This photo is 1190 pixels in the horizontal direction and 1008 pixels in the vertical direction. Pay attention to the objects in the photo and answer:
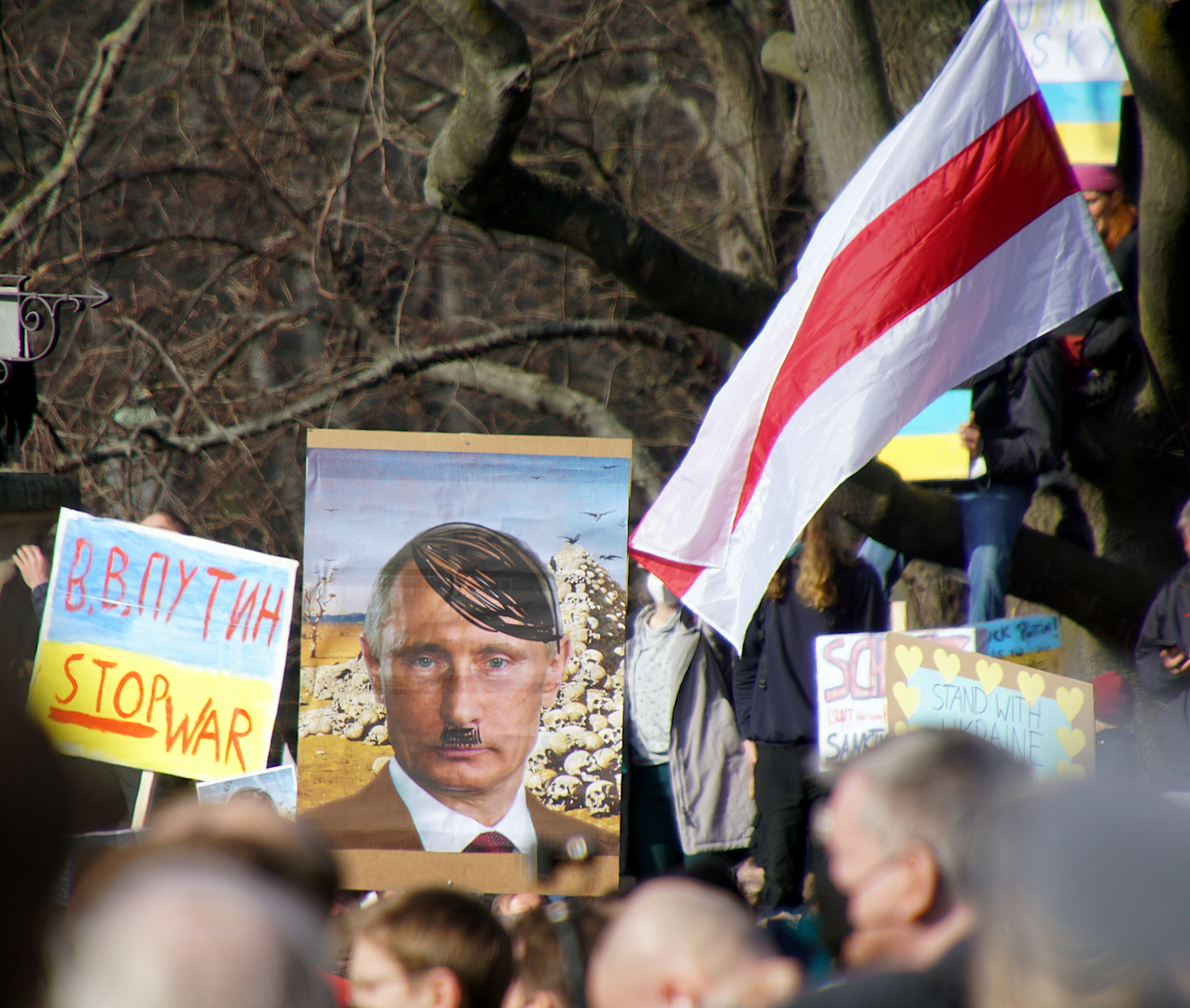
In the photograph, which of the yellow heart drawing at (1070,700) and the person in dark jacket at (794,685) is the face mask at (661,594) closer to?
the person in dark jacket at (794,685)

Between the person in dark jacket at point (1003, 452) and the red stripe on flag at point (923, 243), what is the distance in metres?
1.18

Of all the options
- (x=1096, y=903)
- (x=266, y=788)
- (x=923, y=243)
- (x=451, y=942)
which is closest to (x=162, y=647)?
(x=266, y=788)

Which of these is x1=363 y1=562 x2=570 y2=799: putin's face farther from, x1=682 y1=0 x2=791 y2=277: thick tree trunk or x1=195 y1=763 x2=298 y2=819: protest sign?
x1=682 y1=0 x2=791 y2=277: thick tree trunk

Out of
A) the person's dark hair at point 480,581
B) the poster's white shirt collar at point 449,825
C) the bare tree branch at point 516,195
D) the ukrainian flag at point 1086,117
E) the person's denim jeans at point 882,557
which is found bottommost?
the poster's white shirt collar at point 449,825

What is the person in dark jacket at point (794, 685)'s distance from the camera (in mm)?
4734

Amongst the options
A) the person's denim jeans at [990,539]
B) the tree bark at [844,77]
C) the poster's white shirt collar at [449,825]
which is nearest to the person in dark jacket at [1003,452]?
the person's denim jeans at [990,539]

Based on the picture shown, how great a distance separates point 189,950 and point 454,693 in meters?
3.61

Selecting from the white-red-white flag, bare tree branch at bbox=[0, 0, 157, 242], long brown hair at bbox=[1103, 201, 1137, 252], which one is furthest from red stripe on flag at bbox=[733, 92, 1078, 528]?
bare tree branch at bbox=[0, 0, 157, 242]

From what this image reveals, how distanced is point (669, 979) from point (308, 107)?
727cm

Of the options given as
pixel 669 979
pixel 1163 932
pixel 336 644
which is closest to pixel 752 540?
pixel 336 644

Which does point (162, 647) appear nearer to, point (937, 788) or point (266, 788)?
point (266, 788)

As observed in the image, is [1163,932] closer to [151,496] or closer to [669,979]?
[669,979]

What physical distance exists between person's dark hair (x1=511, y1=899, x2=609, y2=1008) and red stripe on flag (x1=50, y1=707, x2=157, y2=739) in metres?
2.36

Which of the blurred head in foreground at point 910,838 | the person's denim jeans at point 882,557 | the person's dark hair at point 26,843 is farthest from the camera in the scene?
the person's denim jeans at point 882,557
